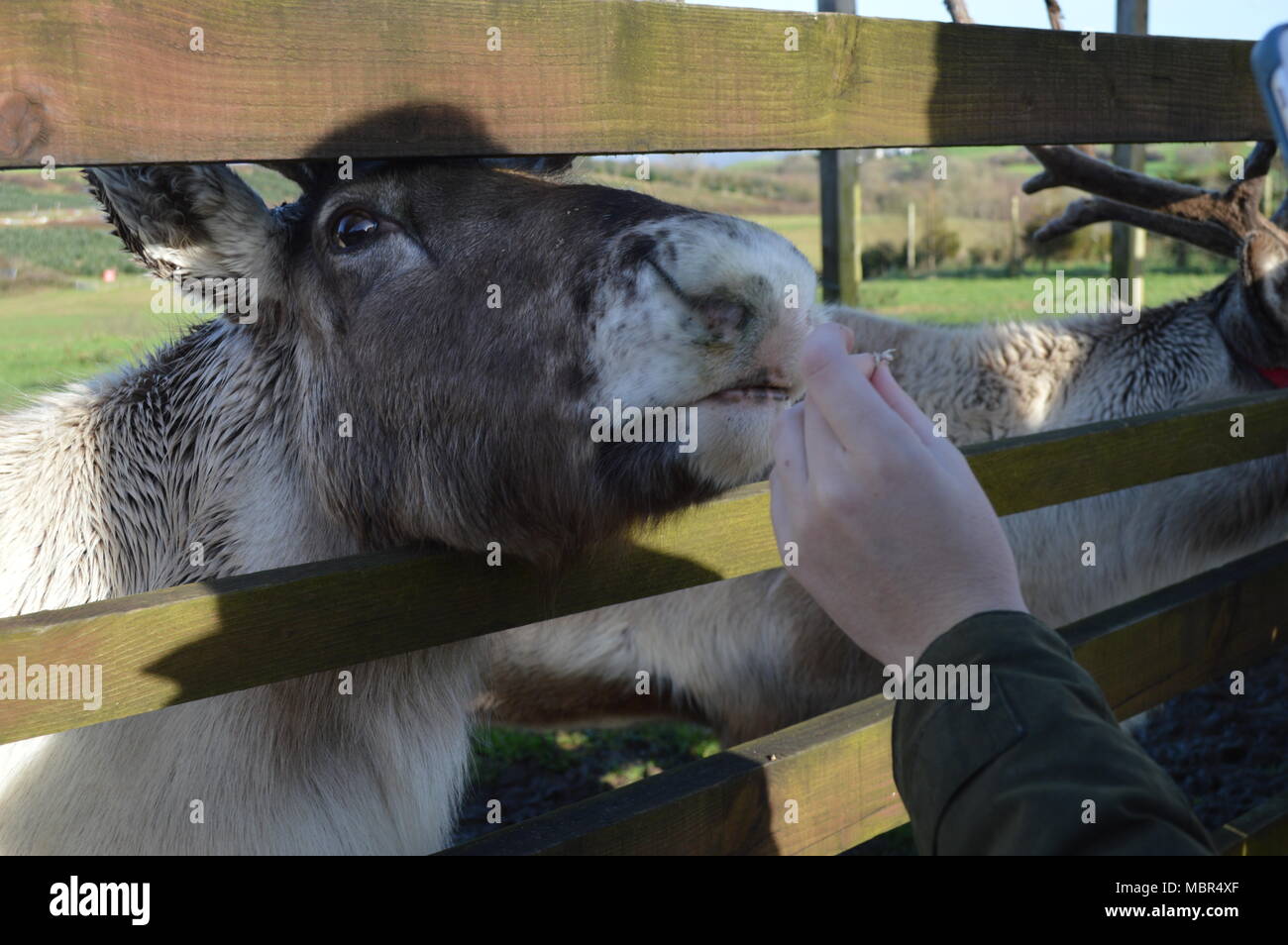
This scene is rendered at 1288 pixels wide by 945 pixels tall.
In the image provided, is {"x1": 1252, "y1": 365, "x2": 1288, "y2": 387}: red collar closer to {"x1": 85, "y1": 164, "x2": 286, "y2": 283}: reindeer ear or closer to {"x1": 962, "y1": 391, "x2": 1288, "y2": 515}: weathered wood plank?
{"x1": 962, "y1": 391, "x2": 1288, "y2": 515}: weathered wood plank

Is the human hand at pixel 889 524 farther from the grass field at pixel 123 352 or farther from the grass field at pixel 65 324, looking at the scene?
the grass field at pixel 65 324

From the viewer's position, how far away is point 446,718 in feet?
7.96

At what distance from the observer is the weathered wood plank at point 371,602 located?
1440mm

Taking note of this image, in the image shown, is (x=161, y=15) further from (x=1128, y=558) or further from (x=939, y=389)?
(x=1128, y=558)

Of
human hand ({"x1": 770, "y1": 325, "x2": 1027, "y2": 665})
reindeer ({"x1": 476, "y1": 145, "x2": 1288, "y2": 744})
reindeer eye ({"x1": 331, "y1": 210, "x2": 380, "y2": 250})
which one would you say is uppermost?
reindeer eye ({"x1": 331, "y1": 210, "x2": 380, "y2": 250})

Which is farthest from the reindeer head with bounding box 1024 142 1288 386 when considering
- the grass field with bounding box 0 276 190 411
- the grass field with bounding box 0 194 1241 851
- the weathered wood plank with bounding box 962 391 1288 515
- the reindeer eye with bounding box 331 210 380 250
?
the grass field with bounding box 0 276 190 411

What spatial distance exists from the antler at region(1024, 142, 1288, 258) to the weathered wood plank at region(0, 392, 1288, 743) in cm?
270

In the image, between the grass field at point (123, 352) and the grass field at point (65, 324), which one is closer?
the grass field at point (123, 352)

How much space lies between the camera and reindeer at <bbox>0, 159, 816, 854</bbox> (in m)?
1.74

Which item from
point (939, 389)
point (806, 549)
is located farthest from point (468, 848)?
point (939, 389)

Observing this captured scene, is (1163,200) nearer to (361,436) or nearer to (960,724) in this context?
(361,436)

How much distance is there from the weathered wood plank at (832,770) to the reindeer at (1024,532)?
0.92 meters

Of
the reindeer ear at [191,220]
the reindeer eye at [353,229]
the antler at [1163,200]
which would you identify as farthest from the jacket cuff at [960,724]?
the antler at [1163,200]

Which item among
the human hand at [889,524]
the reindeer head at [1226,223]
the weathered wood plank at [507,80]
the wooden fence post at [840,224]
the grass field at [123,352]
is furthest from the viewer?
the wooden fence post at [840,224]
